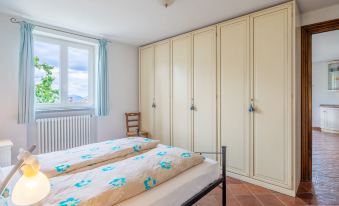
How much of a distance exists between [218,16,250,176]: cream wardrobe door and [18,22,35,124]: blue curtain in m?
2.88

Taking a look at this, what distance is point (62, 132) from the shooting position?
10.5 feet

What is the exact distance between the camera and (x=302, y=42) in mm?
2736

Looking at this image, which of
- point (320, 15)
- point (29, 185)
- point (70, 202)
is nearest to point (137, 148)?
point (70, 202)

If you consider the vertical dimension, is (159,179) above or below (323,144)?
above

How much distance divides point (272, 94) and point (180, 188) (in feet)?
5.95

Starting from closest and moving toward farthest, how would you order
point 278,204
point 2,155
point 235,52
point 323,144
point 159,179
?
point 159,179
point 278,204
point 2,155
point 235,52
point 323,144

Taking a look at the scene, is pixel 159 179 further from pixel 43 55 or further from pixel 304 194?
pixel 43 55

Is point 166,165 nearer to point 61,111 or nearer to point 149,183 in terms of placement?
point 149,183

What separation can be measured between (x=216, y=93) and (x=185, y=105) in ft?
2.20

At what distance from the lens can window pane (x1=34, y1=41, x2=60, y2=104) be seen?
10.4 ft

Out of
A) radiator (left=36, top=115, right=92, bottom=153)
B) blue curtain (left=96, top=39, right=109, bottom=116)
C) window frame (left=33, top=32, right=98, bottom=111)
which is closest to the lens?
radiator (left=36, top=115, right=92, bottom=153)

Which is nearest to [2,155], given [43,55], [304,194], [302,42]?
[43,55]

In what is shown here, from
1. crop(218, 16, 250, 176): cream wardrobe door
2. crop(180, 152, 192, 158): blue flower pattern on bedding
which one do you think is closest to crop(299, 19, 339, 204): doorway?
crop(218, 16, 250, 176): cream wardrobe door

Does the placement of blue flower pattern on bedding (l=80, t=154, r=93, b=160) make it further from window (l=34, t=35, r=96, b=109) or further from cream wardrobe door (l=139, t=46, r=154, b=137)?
cream wardrobe door (l=139, t=46, r=154, b=137)
